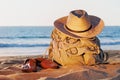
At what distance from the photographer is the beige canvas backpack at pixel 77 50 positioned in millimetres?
2447

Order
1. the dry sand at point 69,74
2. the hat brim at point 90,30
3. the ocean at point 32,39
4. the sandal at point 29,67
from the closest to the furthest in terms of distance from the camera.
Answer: the dry sand at point 69,74 → the sandal at point 29,67 → the hat brim at point 90,30 → the ocean at point 32,39

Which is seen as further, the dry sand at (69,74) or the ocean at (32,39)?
the ocean at (32,39)

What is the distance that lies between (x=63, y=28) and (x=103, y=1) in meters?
3.34

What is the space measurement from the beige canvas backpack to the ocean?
2.78 m

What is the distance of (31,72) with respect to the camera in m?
2.30

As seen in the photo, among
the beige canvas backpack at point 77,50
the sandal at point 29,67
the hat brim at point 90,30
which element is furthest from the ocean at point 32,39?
the sandal at point 29,67

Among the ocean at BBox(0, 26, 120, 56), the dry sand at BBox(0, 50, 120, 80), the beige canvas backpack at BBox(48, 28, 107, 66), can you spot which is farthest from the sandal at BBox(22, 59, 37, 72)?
the ocean at BBox(0, 26, 120, 56)

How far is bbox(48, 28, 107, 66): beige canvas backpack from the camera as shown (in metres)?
2.45

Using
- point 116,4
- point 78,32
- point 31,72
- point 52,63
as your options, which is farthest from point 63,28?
point 116,4

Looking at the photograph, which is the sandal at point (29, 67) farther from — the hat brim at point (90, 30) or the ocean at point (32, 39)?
the ocean at point (32, 39)

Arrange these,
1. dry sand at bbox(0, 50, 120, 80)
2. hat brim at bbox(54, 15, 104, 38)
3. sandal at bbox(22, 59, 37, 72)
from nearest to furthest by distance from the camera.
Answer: dry sand at bbox(0, 50, 120, 80), sandal at bbox(22, 59, 37, 72), hat brim at bbox(54, 15, 104, 38)

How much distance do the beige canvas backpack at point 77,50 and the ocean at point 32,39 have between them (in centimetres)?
278

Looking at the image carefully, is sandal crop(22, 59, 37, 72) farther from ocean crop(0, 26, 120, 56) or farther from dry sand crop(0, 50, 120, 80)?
ocean crop(0, 26, 120, 56)

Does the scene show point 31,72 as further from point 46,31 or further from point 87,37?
point 46,31
